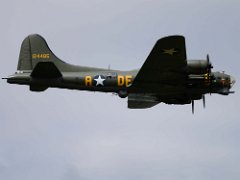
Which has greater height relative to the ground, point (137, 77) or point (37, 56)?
point (37, 56)

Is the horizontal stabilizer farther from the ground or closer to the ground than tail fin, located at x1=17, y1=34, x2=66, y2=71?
closer to the ground

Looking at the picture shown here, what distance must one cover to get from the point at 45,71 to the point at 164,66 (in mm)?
6977

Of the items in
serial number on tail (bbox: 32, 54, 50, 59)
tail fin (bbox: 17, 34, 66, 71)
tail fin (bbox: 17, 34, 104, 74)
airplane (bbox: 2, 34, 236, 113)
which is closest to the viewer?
airplane (bbox: 2, 34, 236, 113)

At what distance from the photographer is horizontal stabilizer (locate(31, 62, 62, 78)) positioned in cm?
3662

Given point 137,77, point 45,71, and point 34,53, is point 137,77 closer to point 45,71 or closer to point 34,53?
point 45,71

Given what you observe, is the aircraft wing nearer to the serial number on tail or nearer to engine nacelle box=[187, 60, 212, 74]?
engine nacelle box=[187, 60, 212, 74]

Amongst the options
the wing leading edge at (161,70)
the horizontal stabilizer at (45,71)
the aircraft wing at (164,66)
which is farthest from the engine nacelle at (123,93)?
the horizontal stabilizer at (45,71)

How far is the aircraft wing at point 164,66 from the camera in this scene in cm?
3528

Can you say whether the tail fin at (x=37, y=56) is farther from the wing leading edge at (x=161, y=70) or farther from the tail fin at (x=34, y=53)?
the wing leading edge at (x=161, y=70)

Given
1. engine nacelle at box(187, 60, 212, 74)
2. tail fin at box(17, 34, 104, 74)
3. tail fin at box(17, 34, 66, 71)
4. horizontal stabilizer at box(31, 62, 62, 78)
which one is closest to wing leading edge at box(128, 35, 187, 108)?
engine nacelle at box(187, 60, 212, 74)

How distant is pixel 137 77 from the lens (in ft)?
123

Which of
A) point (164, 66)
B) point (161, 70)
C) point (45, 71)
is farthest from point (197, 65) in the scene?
point (45, 71)

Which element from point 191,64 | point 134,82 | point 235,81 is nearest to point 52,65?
point 134,82

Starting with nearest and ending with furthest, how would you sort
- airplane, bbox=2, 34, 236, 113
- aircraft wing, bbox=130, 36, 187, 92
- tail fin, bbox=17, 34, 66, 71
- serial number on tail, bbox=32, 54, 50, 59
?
aircraft wing, bbox=130, 36, 187, 92 < airplane, bbox=2, 34, 236, 113 < tail fin, bbox=17, 34, 66, 71 < serial number on tail, bbox=32, 54, 50, 59
